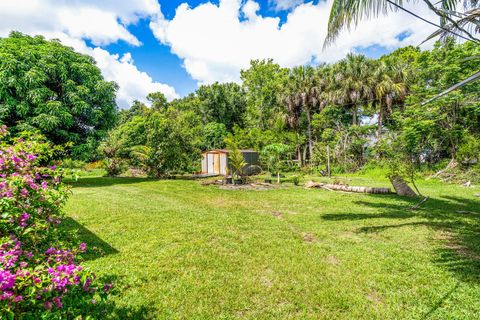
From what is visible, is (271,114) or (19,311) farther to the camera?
→ (271,114)

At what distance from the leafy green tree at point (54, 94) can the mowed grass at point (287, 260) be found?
6.35 metres

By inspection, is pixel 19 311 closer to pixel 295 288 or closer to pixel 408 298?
pixel 295 288

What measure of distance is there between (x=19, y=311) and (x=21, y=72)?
13450mm

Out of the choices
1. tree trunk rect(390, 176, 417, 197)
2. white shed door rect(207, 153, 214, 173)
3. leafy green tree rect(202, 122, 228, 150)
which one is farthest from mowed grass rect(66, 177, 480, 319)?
leafy green tree rect(202, 122, 228, 150)

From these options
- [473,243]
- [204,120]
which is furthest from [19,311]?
[204,120]

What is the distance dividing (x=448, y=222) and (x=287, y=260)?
191 inches

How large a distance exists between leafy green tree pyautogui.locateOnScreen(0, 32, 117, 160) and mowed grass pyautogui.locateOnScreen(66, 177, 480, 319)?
635 centimetres

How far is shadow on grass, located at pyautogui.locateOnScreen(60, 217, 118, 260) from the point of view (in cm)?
409

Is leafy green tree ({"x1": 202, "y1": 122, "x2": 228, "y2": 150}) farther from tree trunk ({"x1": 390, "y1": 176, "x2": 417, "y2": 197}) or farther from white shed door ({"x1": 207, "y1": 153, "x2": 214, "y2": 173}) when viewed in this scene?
tree trunk ({"x1": 390, "y1": 176, "x2": 417, "y2": 197})

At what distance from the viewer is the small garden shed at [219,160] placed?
60.1 feet

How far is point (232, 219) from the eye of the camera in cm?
641

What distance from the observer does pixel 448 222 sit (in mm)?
6016

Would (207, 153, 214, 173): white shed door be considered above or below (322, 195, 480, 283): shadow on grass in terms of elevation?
above

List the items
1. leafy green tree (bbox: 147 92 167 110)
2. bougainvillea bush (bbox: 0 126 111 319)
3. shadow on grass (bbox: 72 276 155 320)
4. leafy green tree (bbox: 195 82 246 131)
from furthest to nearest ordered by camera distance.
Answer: leafy green tree (bbox: 147 92 167 110)
leafy green tree (bbox: 195 82 246 131)
shadow on grass (bbox: 72 276 155 320)
bougainvillea bush (bbox: 0 126 111 319)
